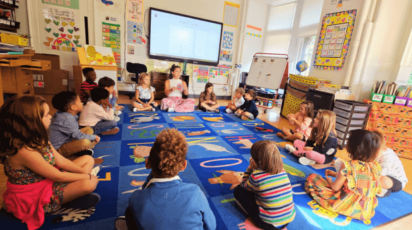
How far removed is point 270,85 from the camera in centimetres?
476

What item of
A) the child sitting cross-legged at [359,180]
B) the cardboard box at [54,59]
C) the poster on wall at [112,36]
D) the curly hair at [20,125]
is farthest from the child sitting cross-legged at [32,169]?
the poster on wall at [112,36]

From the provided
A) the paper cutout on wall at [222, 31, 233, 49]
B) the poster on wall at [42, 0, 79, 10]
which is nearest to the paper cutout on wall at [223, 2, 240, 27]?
the paper cutout on wall at [222, 31, 233, 49]

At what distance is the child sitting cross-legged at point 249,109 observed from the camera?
393 cm

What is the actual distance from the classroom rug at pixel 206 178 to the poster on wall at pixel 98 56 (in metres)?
1.66

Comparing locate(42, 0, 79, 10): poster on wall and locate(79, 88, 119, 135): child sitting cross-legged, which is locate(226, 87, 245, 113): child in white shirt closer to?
locate(79, 88, 119, 135): child sitting cross-legged

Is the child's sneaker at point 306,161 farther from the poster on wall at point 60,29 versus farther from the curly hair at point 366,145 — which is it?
the poster on wall at point 60,29

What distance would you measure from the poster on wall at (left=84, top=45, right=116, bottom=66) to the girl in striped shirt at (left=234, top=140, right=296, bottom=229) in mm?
3896

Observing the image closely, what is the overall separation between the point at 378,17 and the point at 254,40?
12.2 ft

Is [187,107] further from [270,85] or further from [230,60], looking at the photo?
[230,60]

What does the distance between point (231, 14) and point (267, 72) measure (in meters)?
2.18

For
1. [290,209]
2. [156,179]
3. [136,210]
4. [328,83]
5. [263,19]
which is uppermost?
[263,19]

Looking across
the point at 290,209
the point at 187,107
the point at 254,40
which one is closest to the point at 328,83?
the point at 187,107

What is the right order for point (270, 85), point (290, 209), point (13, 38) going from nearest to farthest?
point (290, 209)
point (13, 38)
point (270, 85)

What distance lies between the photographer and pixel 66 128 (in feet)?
5.82
